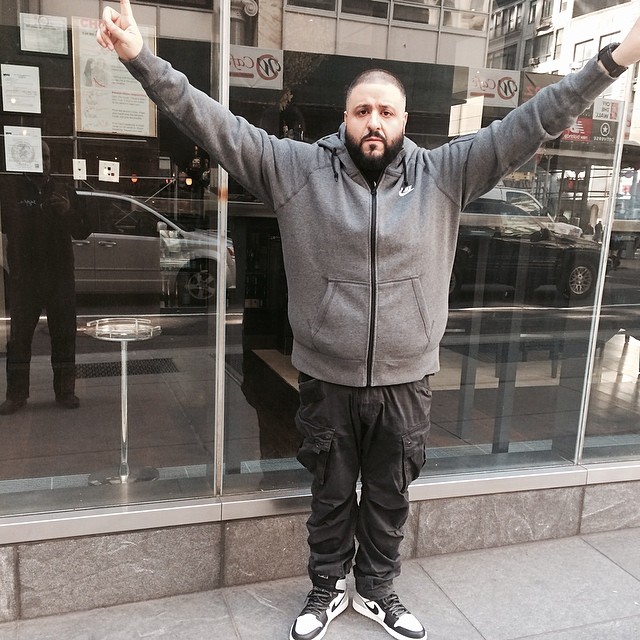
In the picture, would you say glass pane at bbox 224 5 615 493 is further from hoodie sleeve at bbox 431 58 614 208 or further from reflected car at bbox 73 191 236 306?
hoodie sleeve at bbox 431 58 614 208

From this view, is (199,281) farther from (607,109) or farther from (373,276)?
(607,109)

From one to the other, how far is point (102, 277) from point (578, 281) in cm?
260

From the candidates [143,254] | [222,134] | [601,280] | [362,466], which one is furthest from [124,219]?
[601,280]

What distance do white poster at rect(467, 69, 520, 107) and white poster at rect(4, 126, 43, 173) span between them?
2130mm

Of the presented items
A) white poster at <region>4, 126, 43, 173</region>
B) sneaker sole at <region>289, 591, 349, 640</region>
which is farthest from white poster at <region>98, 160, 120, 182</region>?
sneaker sole at <region>289, 591, 349, 640</region>

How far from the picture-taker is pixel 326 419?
2582 millimetres

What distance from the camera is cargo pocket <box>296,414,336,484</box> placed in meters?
2.58

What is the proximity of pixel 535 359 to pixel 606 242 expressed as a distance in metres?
0.78

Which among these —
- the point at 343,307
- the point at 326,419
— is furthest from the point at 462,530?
the point at 343,307

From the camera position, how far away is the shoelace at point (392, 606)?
2.75 meters

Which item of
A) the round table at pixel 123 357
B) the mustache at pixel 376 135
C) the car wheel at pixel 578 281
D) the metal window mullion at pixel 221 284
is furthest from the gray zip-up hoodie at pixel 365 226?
the car wheel at pixel 578 281

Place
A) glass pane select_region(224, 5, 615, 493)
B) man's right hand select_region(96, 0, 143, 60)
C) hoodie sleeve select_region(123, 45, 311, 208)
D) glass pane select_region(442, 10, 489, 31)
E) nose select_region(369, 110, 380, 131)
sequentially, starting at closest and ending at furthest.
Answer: man's right hand select_region(96, 0, 143, 60), hoodie sleeve select_region(123, 45, 311, 208), nose select_region(369, 110, 380, 131), glass pane select_region(224, 5, 615, 493), glass pane select_region(442, 10, 489, 31)

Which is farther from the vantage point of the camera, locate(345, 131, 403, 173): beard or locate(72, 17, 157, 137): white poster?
locate(72, 17, 157, 137): white poster

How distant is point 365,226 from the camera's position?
2.40 metres
